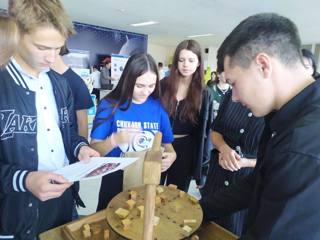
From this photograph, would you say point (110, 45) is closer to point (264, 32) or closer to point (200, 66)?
point (200, 66)

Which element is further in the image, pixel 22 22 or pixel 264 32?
pixel 22 22

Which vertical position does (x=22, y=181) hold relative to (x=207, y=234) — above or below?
above

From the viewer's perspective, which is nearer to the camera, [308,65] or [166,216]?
[308,65]

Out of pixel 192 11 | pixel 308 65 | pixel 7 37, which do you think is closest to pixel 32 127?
pixel 7 37

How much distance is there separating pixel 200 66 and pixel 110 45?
306 inches

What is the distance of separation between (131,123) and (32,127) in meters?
0.51

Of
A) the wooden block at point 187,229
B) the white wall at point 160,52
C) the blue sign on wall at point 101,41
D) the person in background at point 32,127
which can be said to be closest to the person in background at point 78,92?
the person in background at point 32,127

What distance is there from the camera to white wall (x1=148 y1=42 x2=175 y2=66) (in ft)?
42.8

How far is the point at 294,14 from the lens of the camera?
5012mm

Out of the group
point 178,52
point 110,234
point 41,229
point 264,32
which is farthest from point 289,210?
point 178,52

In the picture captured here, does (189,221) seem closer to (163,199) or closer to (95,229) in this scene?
(163,199)

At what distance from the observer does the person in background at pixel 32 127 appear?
781mm

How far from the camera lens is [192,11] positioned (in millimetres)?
5516

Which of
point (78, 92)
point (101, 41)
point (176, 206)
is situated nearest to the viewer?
point (176, 206)
